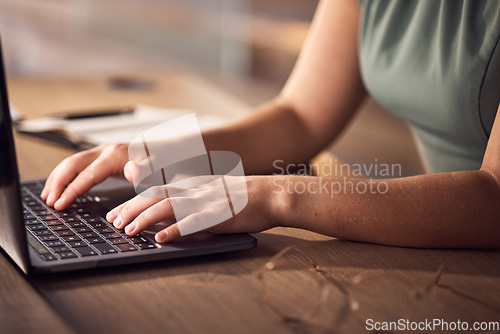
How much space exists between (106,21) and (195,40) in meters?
2.23

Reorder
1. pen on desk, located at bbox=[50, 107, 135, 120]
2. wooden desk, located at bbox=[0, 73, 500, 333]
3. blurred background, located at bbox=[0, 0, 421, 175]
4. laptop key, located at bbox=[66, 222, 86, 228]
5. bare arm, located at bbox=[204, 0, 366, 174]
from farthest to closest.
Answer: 1. blurred background, located at bbox=[0, 0, 421, 175]
2. pen on desk, located at bbox=[50, 107, 135, 120]
3. bare arm, located at bbox=[204, 0, 366, 174]
4. laptop key, located at bbox=[66, 222, 86, 228]
5. wooden desk, located at bbox=[0, 73, 500, 333]

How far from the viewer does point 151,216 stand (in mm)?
796

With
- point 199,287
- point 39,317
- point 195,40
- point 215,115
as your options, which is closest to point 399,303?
point 199,287

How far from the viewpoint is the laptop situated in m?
0.68

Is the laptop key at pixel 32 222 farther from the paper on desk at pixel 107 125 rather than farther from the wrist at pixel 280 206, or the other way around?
the paper on desk at pixel 107 125

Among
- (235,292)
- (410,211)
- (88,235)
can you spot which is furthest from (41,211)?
(410,211)

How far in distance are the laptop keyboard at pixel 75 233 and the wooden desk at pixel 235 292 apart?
0.03m

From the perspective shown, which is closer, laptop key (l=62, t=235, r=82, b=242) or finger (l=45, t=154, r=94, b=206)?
laptop key (l=62, t=235, r=82, b=242)

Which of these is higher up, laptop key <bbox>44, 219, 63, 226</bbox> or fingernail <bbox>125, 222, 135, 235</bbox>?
fingernail <bbox>125, 222, 135, 235</bbox>

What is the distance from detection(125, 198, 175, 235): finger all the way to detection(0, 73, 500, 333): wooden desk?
6 centimetres

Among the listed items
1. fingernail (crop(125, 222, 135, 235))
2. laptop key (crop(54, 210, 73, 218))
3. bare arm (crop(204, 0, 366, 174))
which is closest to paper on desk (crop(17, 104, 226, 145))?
bare arm (crop(204, 0, 366, 174))

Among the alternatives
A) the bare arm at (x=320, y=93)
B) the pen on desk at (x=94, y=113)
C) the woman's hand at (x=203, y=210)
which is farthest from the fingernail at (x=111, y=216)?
the pen on desk at (x=94, y=113)

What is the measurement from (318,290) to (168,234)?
19 cm

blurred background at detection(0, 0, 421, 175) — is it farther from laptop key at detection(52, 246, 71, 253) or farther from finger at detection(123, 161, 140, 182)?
laptop key at detection(52, 246, 71, 253)
